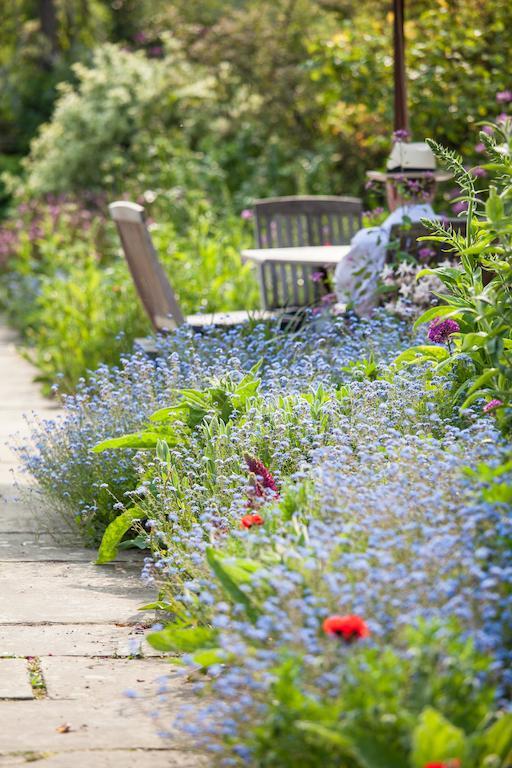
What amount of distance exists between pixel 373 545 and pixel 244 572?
338mm

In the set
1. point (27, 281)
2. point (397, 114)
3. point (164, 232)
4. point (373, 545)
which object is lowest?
point (27, 281)

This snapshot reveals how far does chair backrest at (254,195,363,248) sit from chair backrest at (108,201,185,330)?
72.1 inches

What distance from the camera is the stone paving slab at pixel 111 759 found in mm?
2809

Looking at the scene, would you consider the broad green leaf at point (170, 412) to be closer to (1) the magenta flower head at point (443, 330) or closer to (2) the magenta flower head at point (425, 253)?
(1) the magenta flower head at point (443, 330)

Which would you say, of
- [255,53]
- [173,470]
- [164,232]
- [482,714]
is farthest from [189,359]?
[255,53]

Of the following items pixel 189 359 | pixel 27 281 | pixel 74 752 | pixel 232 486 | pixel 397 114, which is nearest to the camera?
pixel 74 752

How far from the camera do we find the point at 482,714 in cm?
234

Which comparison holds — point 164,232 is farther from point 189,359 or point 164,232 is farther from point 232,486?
point 232,486

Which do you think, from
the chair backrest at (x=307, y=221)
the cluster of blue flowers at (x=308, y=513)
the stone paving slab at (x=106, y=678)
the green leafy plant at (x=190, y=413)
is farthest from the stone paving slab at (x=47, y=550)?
the chair backrest at (x=307, y=221)

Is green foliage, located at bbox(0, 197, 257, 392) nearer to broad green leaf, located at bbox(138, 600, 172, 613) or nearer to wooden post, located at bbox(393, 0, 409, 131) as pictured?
wooden post, located at bbox(393, 0, 409, 131)

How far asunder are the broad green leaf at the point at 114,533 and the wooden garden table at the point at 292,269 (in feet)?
8.42

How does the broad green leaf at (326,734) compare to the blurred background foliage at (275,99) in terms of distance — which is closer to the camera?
the broad green leaf at (326,734)

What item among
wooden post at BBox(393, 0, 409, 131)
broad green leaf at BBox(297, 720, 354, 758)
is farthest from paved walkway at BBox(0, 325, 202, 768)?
wooden post at BBox(393, 0, 409, 131)

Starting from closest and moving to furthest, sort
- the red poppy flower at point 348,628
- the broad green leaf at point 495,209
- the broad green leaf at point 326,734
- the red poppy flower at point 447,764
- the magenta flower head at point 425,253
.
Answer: the red poppy flower at point 447,764
the broad green leaf at point 326,734
the red poppy flower at point 348,628
the broad green leaf at point 495,209
the magenta flower head at point 425,253
